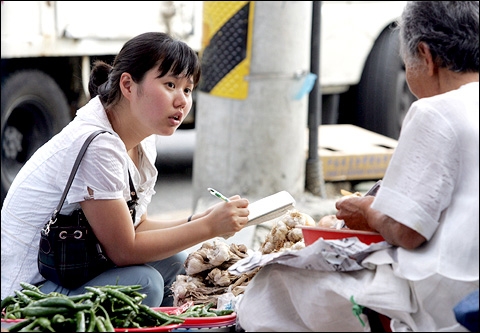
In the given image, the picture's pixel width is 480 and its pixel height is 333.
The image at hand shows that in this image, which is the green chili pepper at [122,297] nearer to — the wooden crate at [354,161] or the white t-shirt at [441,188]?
the white t-shirt at [441,188]

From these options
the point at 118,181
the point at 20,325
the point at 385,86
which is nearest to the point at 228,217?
the point at 118,181

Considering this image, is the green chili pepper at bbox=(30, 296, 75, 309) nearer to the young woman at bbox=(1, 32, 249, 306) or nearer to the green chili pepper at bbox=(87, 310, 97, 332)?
the green chili pepper at bbox=(87, 310, 97, 332)

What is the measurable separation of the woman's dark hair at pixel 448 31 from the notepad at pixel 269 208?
2.91 feet

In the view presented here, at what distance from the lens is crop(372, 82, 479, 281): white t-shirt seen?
7.84ft

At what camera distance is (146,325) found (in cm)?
284

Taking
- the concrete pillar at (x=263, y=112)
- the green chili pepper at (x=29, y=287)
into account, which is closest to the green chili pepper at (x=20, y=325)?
the green chili pepper at (x=29, y=287)

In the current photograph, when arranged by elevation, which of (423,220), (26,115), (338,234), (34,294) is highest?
(423,220)

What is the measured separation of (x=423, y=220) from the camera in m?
2.42

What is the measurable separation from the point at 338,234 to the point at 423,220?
331 millimetres

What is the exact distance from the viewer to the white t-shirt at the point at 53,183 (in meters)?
3.10

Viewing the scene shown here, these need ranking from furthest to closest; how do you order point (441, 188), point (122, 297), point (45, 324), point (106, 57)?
point (106, 57) → point (122, 297) → point (45, 324) → point (441, 188)

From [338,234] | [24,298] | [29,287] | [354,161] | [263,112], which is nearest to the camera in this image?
[338,234]

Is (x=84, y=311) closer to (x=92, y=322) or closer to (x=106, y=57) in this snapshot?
(x=92, y=322)

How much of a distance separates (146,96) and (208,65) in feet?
10.1
